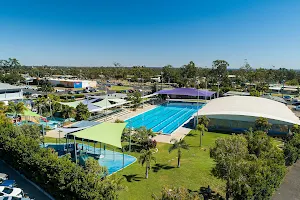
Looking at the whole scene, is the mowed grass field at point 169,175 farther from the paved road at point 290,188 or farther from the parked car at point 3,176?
the parked car at point 3,176

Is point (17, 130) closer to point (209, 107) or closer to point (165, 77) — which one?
point (209, 107)

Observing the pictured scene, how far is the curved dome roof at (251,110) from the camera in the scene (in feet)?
105

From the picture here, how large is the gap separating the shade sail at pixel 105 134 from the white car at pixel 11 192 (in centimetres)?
585

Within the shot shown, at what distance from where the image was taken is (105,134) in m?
20.5

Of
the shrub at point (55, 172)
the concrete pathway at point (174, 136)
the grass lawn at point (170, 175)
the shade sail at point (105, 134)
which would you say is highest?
the shade sail at point (105, 134)

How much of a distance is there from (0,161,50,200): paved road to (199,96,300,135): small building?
24.6 m

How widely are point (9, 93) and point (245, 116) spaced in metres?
46.1

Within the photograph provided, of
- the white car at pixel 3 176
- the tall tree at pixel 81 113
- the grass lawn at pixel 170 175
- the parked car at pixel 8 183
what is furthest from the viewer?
the tall tree at pixel 81 113

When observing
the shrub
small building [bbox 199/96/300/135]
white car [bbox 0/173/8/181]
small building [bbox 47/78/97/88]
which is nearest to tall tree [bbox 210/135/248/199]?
the shrub

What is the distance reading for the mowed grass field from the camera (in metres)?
16.9

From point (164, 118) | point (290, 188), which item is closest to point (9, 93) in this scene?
point (164, 118)

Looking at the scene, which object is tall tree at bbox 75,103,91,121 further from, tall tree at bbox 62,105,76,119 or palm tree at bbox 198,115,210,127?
palm tree at bbox 198,115,210,127

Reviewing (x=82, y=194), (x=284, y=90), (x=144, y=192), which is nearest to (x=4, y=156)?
(x=82, y=194)

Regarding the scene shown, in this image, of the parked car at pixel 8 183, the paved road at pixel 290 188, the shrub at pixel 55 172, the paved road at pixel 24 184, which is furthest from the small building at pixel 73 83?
the paved road at pixel 290 188
